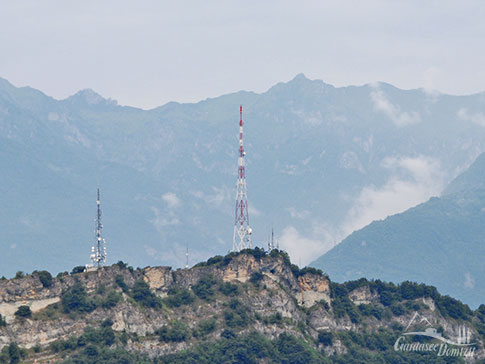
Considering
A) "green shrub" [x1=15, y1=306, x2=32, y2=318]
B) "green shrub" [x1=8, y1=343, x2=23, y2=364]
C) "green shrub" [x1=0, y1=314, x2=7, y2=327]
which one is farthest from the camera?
"green shrub" [x1=15, y1=306, x2=32, y2=318]

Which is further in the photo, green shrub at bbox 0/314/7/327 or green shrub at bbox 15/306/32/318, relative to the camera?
green shrub at bbox 15/306/32/318

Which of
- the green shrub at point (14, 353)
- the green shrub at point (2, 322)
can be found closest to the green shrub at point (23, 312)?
the green shrub at point (2, 322)

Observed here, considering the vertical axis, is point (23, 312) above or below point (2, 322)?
above

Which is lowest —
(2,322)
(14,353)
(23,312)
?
(14,353)

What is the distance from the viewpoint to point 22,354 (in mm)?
188250

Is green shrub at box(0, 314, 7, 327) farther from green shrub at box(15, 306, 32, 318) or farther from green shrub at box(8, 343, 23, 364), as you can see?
green shrub at box(8, 343, 23, 364)

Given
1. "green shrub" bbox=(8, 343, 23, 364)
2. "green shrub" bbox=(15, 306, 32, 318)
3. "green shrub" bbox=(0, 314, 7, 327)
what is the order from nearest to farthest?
"green shrub" bbox=(8, 343, 23, 364)
"green shrub" bbox=(0, 314, 7, 327)
"green shrub" bbox=(15, 306, 32, 318)

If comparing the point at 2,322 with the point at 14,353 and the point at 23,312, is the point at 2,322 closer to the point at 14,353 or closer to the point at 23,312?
the point at 23,312

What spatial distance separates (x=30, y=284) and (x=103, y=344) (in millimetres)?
11774

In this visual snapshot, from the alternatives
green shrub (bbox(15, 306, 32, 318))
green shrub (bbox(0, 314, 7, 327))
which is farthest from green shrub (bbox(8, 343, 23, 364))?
green shrub (bbox(15, 306, 32, 318))

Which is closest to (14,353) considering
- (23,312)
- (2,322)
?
(2,322)

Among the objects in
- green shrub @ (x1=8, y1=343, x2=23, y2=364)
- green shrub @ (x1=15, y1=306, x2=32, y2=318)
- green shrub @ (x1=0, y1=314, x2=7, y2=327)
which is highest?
green shrub @ (x1=15, y1=306, x2=32, y2=318)

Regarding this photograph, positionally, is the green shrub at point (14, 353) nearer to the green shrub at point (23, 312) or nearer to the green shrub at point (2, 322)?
the green shrub at point (2, 322)

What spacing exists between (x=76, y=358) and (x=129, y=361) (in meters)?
7.07
